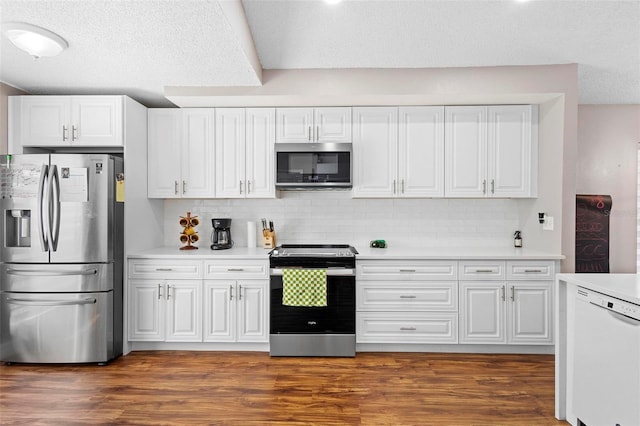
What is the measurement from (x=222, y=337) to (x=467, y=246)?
2.58 m

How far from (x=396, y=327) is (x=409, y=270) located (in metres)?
0.52

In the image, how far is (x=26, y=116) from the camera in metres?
3.38

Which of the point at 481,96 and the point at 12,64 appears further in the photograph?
the point at 481,96

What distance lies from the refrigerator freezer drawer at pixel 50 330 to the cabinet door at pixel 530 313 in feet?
11.3

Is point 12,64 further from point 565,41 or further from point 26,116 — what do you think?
point 565,41

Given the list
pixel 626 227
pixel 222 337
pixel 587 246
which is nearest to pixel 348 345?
pixel 222 337

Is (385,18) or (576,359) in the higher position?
(385,18)

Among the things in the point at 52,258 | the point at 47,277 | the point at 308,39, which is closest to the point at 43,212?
the point at 52,258

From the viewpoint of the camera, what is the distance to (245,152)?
371 cm

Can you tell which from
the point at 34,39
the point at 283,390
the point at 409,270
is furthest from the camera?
the point at 409,270

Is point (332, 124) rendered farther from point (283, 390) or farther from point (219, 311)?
point (283, 390)

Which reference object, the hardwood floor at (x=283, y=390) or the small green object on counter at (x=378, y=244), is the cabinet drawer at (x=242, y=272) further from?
the small green object on counter at (x=378, y=244)

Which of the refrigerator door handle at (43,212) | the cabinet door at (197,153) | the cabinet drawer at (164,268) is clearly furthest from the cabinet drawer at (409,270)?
the refrigerator door handle at (43,212)

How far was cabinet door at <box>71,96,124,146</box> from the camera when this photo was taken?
338 cm
